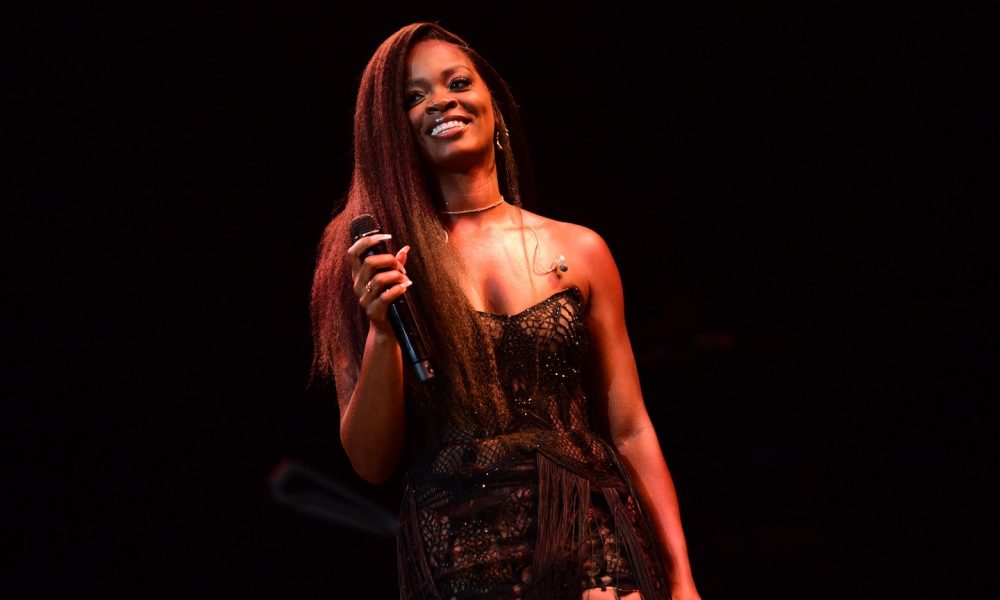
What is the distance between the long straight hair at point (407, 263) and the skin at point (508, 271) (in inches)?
1.6

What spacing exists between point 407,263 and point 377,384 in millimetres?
Answer: 226

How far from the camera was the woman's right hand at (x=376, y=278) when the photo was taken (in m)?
1.48

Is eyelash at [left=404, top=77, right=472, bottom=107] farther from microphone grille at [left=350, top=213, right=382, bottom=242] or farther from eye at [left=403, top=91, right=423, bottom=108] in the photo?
microphone grille at [left=350, top=213, right=382, bottom=242]

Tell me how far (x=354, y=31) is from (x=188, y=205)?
1.98 feet

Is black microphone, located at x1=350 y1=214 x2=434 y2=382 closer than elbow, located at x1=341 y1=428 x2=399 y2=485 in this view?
Yes

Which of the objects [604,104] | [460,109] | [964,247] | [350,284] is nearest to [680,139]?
[604,104]

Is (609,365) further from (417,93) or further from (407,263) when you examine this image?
(417,93)

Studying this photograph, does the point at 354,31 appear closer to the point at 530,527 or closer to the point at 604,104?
the point at 604,104

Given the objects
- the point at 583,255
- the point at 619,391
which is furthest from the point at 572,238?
the point at 619,391

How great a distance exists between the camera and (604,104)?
9.53 ft

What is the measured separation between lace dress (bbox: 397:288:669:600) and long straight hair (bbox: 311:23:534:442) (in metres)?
0.04

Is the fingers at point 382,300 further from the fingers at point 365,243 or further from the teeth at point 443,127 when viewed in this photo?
the teeth at point 443,127

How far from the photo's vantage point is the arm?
58.6 inches

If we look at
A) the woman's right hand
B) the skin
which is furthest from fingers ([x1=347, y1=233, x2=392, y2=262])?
the skin
